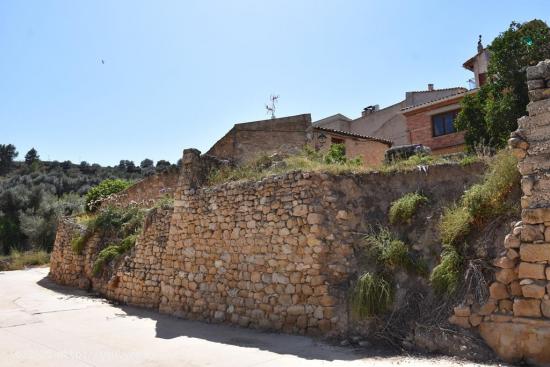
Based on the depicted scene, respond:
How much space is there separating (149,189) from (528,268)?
595 inches

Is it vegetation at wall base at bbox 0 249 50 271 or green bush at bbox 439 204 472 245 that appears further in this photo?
vegetation at wall base at bbox 0 249 50 271

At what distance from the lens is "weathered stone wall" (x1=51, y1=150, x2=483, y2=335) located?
26.3ft

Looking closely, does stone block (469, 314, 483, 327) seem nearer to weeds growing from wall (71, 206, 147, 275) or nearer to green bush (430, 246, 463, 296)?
→ green bush (430, 246, 463, 296)

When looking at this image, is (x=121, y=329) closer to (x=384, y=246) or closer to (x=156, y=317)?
(x=156, y=317)

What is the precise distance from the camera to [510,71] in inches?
489

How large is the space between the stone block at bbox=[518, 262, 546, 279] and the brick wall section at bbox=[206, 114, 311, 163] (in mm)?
11544

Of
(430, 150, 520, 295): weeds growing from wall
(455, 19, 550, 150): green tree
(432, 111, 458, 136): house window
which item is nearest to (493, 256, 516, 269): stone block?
(430, 150, 520, 295): weeds growing from wall

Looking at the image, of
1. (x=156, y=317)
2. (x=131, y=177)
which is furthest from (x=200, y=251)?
(x=131, y=177)

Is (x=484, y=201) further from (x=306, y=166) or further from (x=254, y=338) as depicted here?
(x=254, y=338)

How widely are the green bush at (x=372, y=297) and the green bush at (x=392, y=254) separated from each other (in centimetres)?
36

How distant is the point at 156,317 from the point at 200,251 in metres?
1.88

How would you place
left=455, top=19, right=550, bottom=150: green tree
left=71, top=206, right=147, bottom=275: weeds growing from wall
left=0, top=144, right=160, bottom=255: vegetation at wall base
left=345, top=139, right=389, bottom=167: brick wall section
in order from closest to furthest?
left=455, top=19, right=550, bottom=150: green tree
left=71, top=206, right=147, bottom=275: weeds growing from wall
left=345, top=139, right=389, bottom=167: brick wall section
left=0, top=144, right=160, bottom=255: vegetation at wall base

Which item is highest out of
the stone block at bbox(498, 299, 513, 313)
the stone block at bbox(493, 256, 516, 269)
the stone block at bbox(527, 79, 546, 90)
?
the stone block at bbox(527, 79, 546, 90)

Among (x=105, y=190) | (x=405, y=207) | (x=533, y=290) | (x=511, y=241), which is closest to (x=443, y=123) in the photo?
(x=405, y=207)
